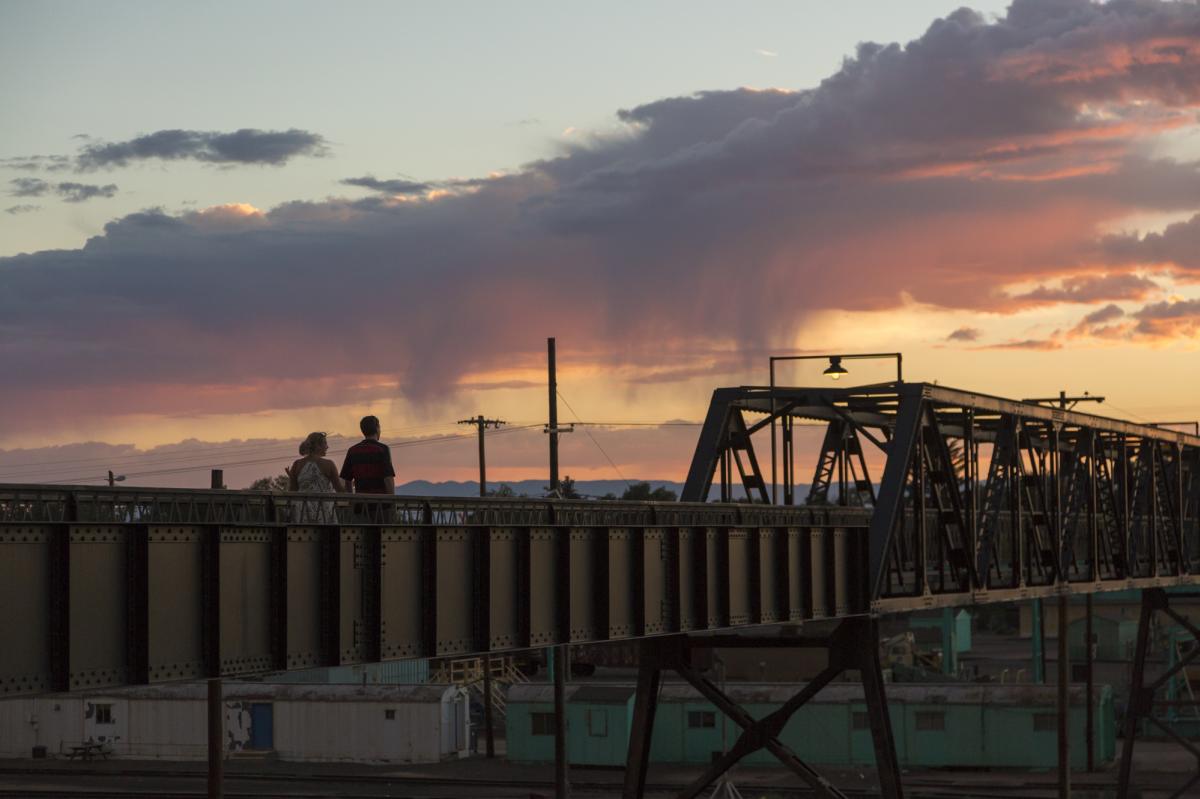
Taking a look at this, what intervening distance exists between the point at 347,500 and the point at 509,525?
370cm

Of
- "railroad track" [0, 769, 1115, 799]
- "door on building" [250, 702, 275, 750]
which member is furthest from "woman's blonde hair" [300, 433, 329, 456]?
"door on building" [250, 702, 275, 750]

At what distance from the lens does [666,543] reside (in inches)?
1070

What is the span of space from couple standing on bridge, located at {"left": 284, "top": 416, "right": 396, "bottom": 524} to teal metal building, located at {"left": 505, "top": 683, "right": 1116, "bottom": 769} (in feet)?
149

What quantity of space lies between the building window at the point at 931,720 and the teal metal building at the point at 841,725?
0.12 feet

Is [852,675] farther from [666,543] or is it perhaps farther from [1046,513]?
[666,543]

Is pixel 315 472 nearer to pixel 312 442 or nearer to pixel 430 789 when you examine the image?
pixel 312 442

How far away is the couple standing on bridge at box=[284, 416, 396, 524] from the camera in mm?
19234

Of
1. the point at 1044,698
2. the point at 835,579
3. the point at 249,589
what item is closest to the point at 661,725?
the point at 1044,698

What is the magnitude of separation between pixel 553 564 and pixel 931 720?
44.2m

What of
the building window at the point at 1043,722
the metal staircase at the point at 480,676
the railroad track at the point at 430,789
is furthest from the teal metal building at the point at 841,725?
the metal staircase at the point at 480,676

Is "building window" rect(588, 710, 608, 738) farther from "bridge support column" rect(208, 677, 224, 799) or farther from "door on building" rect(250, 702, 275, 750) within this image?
"bridge support column" rect(208, 677, 224, 799)

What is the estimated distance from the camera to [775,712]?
33.0 meters

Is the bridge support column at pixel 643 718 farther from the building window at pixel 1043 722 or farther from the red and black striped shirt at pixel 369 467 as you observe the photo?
the building window at pixel 1043 722

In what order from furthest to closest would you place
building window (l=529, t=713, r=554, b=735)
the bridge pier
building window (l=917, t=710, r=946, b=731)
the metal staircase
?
the metal staircase < building window (l=529, t=713, r=554, b=735) < building window (l=917, t=710, r=946, b=731) < the bridge pier
